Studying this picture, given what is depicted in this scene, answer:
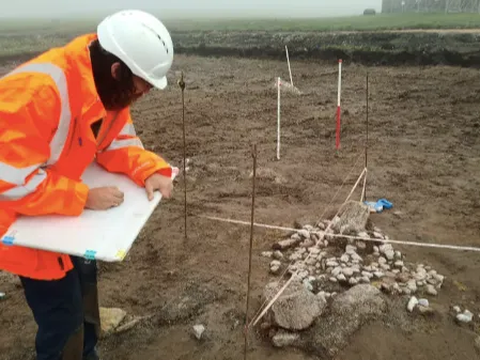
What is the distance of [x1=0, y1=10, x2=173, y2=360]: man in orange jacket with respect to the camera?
5.82 ft

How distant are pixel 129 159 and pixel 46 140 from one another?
65 centimetres

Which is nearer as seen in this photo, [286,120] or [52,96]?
[52,96]

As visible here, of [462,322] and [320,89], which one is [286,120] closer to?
[320,89]

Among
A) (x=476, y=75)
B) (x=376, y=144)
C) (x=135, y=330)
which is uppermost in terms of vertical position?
(x=476, y=75)

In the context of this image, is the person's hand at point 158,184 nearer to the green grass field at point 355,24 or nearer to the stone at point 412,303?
the stone at point 412,303

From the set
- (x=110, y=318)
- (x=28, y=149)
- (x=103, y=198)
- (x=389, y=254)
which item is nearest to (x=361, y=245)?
(x=389, y=254)

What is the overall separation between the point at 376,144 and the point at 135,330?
4.94 m

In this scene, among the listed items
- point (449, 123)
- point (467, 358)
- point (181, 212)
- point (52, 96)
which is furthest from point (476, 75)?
point (52, 96)

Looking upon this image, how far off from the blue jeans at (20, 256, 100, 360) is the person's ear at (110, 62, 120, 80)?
98 centimetres

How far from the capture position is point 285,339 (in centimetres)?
308

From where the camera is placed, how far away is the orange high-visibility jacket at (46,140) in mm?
1748

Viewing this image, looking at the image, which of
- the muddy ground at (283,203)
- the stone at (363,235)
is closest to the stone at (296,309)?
the muddy ground at (283,203)

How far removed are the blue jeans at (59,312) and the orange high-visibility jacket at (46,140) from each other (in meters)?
0.12

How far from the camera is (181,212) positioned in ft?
16.8
